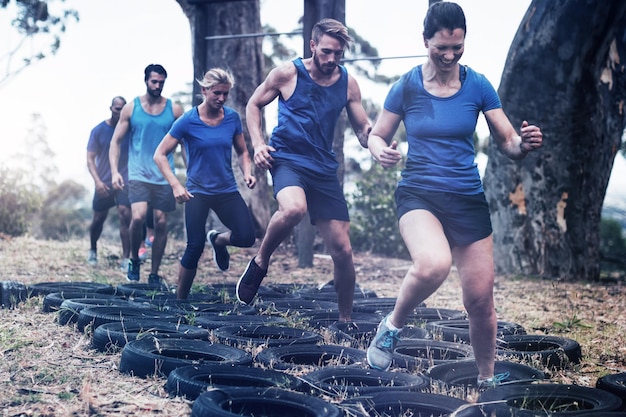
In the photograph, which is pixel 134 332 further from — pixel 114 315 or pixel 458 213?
pixel 458 213

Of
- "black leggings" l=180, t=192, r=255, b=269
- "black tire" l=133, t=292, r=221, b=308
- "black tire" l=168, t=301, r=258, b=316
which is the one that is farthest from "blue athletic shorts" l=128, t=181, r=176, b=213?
"black tire" l=168, t=301, r=258, b=316

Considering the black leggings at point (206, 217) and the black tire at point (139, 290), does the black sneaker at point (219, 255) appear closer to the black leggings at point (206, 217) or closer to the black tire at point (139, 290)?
the black leggings at point (206, 217)

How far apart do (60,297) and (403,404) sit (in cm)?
418

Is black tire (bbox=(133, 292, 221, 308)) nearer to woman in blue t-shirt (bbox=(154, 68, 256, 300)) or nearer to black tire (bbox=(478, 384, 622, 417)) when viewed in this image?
woman in blue t-shirt (bbox=(154, 68, 256, 300))

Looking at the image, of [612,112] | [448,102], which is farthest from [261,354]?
[612,112]

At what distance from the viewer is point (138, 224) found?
30.2 feet

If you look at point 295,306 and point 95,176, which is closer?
point 295,306

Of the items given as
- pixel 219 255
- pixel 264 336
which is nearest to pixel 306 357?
pixel 264 336

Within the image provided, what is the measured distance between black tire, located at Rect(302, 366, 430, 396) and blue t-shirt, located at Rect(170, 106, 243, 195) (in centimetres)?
305

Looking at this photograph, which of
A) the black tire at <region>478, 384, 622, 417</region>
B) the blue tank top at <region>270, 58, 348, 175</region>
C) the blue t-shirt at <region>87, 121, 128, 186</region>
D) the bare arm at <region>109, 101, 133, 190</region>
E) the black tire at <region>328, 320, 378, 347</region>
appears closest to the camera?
the black tire at <region>478, 384, 622, 417</region>

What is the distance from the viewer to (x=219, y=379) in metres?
4.17

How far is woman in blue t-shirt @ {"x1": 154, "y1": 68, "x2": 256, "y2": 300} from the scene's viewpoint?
701 centimetres

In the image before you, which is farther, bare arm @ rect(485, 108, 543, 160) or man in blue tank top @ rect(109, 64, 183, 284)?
man in blue tank top @ rect(109, 64, 183, 284)

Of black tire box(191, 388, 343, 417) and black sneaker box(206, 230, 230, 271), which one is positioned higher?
black sneaker box(206, 230, 230, 271)
